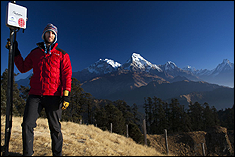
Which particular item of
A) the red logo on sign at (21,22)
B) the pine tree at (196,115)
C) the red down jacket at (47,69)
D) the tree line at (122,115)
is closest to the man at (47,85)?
the red down jacket at (47,69)

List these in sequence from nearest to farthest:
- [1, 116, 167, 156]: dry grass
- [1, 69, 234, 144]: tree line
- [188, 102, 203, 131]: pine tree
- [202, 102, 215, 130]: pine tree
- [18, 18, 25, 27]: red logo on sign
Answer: [18, 18, 25, 27]: red logo on sign
[1, 116, 167, 156]: dry grass
[1, 69, 234, 144]: tree line
[202, 102, 215, 130]: pine tree
[188, 102, 203, 131]: pine tree

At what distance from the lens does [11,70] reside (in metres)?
2.51

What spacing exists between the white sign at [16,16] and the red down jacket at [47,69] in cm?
49

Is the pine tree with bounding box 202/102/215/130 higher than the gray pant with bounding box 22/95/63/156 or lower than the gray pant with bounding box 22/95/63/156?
lower

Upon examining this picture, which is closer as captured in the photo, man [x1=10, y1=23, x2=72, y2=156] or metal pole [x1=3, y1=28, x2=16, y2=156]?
man [x1=10, y1=23, x2=72, y2=156]

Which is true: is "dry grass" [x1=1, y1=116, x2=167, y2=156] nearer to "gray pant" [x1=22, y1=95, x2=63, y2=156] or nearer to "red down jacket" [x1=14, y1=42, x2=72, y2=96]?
"gray pant" [x1=22, y1=95, x2=63, y2=156]

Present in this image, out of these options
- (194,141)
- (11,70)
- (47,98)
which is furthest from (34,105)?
(194,141)

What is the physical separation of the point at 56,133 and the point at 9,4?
8.11 ft

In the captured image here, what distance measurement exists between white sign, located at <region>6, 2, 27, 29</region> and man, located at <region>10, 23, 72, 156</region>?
41cm

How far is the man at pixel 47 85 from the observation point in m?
2.26

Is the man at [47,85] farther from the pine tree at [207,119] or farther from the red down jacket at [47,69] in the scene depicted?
the pine tree at [207,119]

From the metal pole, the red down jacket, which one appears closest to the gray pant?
the red down jacket

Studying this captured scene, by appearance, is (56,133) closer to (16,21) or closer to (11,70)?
(11,70)

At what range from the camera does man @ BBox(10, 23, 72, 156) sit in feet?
7.41
